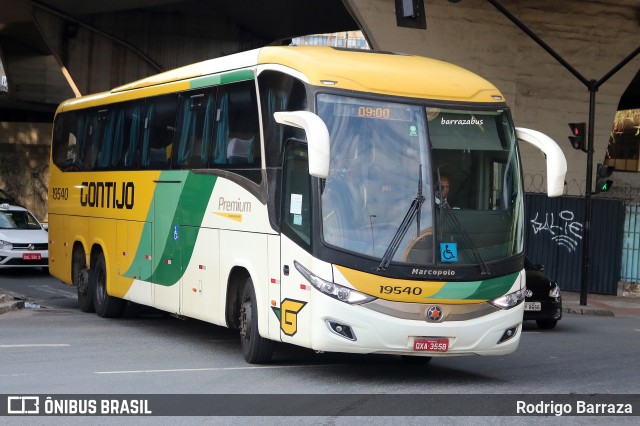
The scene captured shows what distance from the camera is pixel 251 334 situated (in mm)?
13047

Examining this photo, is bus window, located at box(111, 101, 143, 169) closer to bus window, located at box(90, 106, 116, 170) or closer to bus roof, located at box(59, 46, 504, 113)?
bus window, located at box(90, 106, 116, 170)

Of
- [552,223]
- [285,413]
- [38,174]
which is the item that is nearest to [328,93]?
[285,413]

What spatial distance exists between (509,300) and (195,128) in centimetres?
515

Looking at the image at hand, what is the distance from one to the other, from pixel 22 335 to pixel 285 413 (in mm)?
7111

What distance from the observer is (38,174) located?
60.8m

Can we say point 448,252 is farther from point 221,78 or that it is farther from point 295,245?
point 221,78

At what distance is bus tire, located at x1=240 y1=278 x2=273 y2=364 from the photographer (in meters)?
12.9

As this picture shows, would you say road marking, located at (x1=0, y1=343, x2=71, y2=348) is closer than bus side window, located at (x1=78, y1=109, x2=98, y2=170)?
Yes

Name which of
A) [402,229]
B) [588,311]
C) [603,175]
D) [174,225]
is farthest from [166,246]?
[603,175]

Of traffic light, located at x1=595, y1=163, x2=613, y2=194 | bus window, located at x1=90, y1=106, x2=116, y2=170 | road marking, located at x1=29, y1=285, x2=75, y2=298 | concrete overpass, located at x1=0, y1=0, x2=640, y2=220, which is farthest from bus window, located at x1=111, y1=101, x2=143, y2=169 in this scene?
traffic light, located at x1=595, y1=163, x2=613, y2=194

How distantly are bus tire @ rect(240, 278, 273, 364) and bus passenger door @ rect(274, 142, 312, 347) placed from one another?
640 millimetres

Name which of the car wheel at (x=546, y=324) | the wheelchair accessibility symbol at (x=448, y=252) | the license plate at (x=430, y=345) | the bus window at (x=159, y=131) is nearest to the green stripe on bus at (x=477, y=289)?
the wheelchair accessibility symbol at (x=448, y=252)

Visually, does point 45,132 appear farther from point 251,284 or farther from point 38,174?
point 251,284

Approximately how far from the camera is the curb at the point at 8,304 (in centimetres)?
1955
